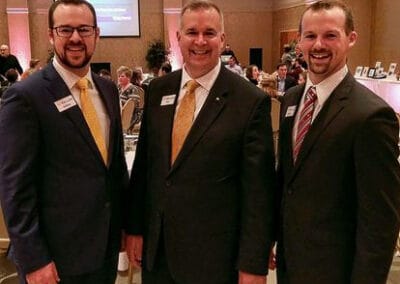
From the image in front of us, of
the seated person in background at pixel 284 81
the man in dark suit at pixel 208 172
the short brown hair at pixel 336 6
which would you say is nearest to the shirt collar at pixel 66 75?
the man in dark suit at pixel 208 172

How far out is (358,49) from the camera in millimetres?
12188

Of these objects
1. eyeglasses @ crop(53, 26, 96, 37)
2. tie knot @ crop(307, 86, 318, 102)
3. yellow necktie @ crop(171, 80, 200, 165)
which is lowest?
yellow necktie @ crop(171, 80, 200, 165)

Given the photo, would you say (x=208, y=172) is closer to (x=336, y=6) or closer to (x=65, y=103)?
(x=65, y=103)

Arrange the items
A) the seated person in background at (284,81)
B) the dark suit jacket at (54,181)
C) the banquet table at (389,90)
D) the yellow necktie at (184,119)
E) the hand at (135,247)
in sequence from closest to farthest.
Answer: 1. the dark suit jacket at (54,181)
2. the yellow necktie at (184,119)
3. the hand at (135,247)
4. the seated person in background at (284,81)
5. the banquet table at (389,90)

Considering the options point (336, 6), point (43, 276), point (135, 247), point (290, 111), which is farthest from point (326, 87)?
point (43, 276)

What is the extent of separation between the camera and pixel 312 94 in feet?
5.98

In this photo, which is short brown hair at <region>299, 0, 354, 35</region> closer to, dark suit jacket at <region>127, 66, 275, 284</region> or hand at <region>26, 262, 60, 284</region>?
dark suit jacket at <region>127, 66, 275, 284</region>

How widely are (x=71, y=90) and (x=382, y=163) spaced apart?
1.20m

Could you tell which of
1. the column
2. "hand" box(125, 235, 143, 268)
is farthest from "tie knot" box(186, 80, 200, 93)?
the column

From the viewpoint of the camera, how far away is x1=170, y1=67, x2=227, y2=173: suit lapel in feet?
5.87

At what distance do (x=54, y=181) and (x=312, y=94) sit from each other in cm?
105

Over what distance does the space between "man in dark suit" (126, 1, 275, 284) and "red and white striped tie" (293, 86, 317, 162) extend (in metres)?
0.10

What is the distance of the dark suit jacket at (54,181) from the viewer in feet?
5.68

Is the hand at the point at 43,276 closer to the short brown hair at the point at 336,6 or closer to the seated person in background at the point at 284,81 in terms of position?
the short brown hair at the point at 336,6
